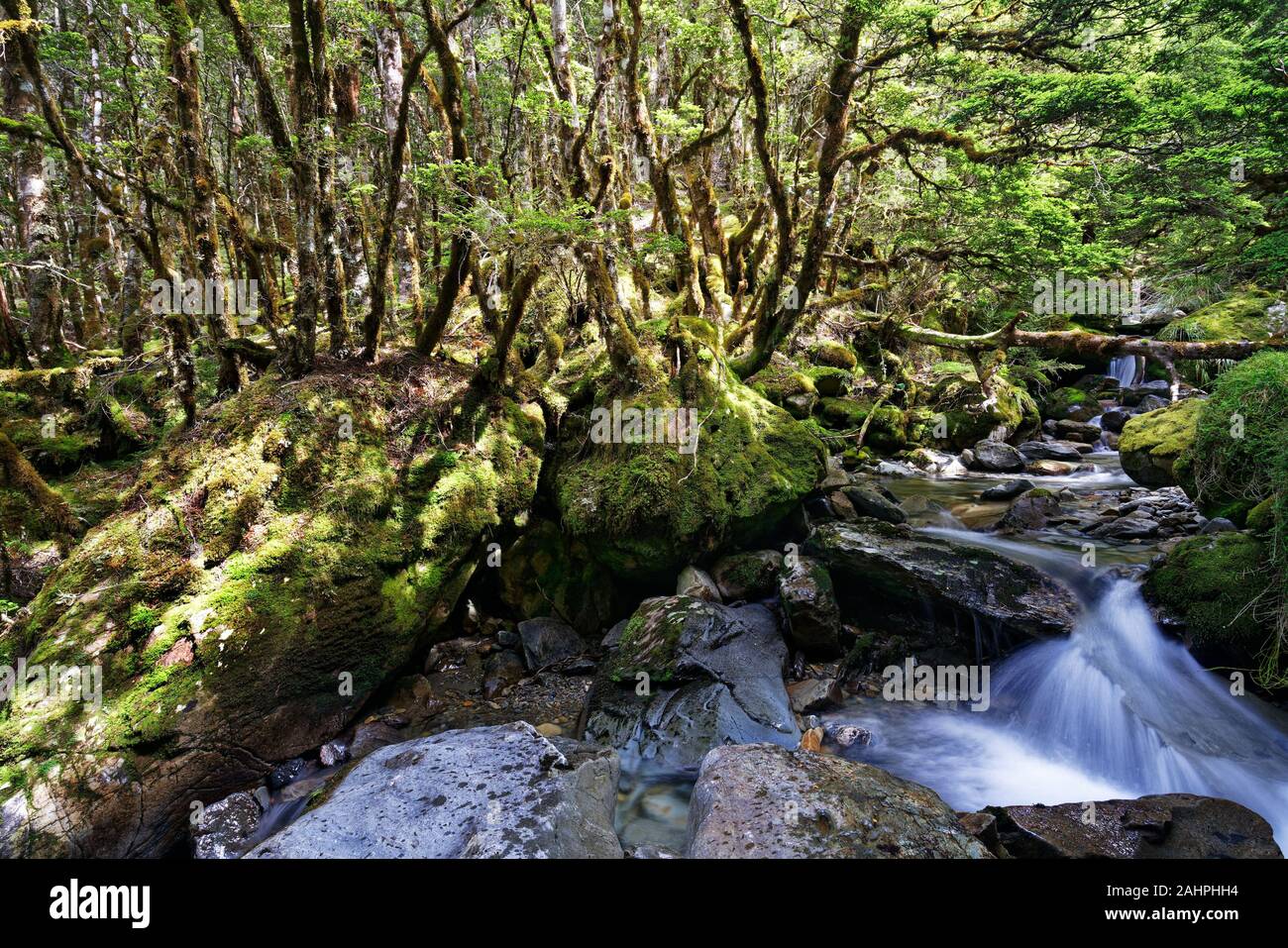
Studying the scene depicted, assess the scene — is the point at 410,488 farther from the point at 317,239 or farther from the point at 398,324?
the point at 398,324

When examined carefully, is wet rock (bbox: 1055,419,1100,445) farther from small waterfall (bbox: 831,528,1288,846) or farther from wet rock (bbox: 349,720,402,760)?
wet rock (bbox: 349,720,402,760)

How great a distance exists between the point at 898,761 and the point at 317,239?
337 inches

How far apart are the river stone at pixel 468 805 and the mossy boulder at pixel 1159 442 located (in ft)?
28.6

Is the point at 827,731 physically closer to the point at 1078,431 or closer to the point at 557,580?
the point at 557,580

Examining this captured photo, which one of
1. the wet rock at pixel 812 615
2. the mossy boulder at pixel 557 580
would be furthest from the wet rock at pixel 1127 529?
the mossy boulder at pixel 557 580

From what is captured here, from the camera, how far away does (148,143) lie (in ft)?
27.6

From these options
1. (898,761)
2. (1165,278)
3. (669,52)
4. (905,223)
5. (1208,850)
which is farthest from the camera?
(669,52)

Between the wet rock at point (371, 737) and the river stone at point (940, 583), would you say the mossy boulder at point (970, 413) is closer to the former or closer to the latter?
the river stone at point (940, 583)

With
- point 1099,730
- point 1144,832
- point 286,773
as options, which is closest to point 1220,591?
point 1099,730

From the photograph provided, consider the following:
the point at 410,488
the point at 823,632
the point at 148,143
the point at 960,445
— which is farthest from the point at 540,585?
the point at 960,445

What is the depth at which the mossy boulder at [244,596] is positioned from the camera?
4.54 meters

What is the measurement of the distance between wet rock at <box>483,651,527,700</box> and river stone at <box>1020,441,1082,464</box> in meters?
13.5

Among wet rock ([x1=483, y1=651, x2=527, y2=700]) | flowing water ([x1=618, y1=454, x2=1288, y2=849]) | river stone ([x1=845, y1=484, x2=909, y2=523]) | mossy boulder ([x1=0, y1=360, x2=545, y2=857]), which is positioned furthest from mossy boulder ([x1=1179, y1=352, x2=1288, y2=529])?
mossy boulder ([x1=0, y1=360, x2=545, y2=857])

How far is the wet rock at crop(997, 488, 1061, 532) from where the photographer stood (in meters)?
9.59
